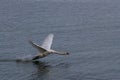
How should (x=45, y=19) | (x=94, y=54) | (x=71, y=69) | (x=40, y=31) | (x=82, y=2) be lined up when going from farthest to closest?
(x=82, y=2), (x=45, y=19), (x=40, y=31), (x=94, y=54), (x=71, y=69)

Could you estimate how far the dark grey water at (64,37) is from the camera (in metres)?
73.9

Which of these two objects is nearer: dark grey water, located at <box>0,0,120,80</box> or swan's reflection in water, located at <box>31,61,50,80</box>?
swan's reflection in water, located at <box>31,61,50,80</box>

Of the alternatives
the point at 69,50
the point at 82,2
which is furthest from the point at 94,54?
the point at 82,2

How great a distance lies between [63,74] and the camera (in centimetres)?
7288

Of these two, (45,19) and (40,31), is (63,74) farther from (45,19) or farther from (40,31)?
(45,19)

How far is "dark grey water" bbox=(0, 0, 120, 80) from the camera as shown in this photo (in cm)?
7388

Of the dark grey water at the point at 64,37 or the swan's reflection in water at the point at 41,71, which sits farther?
the dark grey water at the point at 64,37

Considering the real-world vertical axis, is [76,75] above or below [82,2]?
below

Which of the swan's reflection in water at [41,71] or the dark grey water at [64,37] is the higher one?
the dark grey water at [64,37]

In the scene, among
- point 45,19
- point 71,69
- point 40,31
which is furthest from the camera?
point 45,19

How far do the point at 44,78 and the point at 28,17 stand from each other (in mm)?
50121

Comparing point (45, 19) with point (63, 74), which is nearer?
point (63, 74)

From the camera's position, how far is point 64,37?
97.4m

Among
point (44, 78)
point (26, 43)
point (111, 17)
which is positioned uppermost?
point (111, 17)
